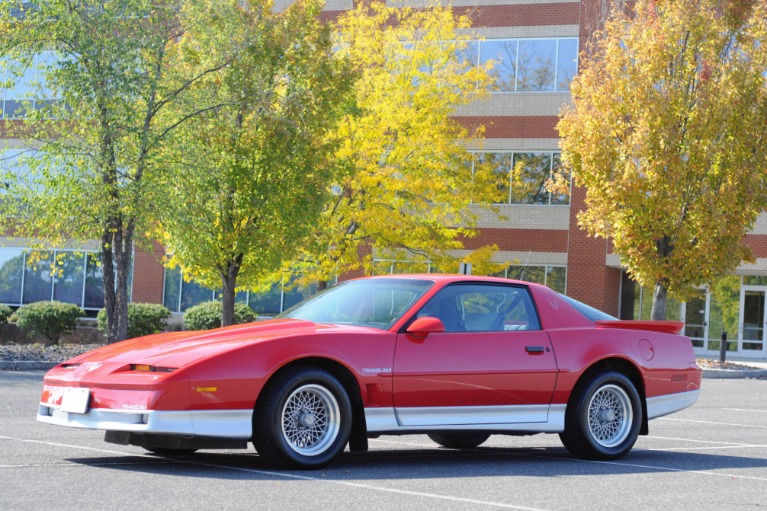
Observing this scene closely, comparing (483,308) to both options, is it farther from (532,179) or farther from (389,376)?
(532,179)

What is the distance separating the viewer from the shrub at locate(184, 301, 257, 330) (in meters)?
31.3

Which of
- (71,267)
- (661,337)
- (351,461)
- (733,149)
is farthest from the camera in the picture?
(71,267)

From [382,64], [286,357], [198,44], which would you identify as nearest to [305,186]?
[198,44]

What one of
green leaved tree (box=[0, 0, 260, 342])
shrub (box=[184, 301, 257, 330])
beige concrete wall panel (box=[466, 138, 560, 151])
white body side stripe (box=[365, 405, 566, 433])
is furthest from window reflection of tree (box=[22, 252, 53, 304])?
white body side stripe (box=[365, 405, 566, 433])

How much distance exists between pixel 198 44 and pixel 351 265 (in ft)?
24.6

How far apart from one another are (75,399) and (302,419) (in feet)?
5.05

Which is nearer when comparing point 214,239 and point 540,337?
point 540,337

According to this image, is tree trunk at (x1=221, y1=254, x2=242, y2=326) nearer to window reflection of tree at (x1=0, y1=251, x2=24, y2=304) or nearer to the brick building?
the brick building

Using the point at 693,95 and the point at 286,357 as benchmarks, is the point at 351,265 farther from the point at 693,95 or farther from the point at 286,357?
the point at 286,357

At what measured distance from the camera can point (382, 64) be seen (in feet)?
96.1

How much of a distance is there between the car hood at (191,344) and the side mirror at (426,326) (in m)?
0.43

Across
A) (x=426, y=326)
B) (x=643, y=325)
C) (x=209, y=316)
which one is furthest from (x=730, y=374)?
(x=426, y=326)

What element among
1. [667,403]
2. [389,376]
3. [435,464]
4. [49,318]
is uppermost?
[389,376]

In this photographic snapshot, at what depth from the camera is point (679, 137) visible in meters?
26.9
